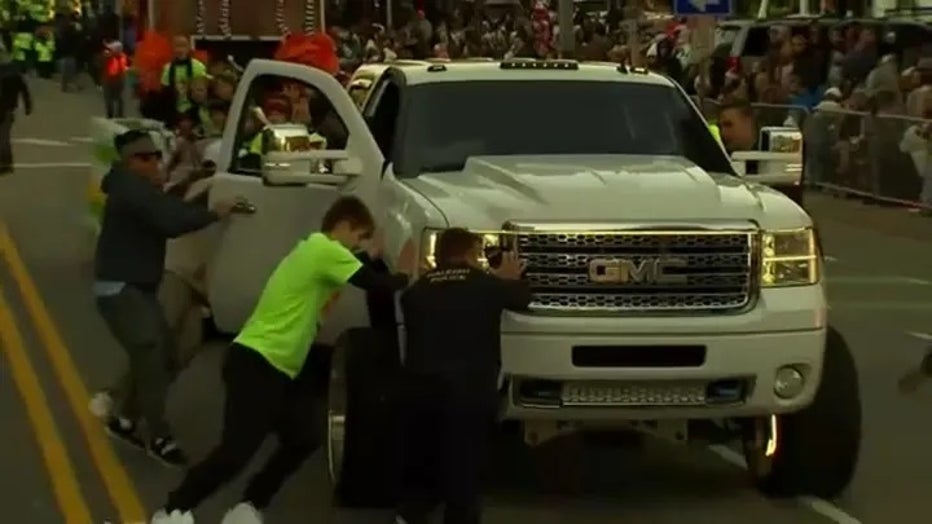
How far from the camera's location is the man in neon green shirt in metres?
9.12

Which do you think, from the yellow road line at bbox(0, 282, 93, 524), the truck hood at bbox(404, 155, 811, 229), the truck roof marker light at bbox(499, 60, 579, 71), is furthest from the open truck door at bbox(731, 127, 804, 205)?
the yellow road line at bbox(0, 282, 93, 524)

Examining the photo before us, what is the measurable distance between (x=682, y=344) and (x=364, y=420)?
142cm

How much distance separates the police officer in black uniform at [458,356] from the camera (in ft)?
28.9

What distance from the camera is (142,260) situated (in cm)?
1098

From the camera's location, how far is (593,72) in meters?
11.8

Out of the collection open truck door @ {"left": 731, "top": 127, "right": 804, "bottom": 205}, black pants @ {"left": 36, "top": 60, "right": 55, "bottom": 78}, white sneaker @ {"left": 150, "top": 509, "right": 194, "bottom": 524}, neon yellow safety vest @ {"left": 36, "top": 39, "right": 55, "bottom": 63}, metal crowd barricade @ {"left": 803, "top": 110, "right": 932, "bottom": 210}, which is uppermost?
open truck door @ {"left": 731, "top": 127, "right": 804, "bottom": 205}

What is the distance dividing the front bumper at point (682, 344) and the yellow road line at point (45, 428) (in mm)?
2057

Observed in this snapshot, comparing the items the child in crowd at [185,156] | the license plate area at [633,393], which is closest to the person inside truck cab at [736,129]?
the license plate area at [633,393]

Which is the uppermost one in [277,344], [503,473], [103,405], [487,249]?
[487,249]

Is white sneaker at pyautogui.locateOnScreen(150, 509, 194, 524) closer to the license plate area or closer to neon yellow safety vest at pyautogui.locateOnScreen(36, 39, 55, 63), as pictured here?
the license plate area

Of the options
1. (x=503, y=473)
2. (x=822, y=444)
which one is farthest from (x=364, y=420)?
(x=822, y=444)

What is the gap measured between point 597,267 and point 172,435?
10.1ft

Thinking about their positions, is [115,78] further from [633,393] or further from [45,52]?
[633,393]

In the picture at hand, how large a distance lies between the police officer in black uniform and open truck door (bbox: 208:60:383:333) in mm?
1979
